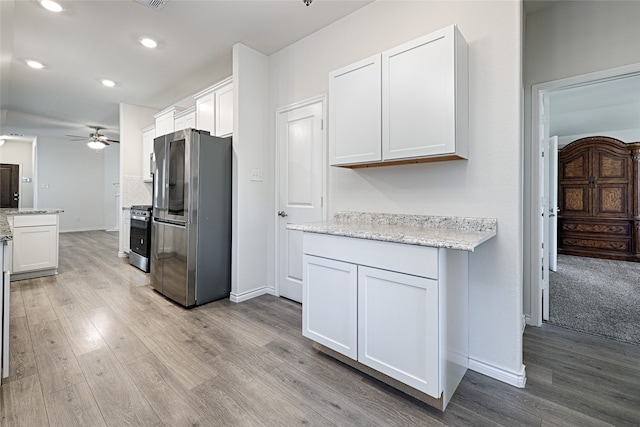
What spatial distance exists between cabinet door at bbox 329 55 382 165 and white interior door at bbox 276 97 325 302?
607 mm

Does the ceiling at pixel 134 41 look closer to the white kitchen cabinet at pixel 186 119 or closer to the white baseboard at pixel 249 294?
the white kitchen cabinet at pixel 186 119

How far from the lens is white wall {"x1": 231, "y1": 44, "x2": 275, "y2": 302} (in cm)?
309

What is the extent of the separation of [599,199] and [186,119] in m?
7.13

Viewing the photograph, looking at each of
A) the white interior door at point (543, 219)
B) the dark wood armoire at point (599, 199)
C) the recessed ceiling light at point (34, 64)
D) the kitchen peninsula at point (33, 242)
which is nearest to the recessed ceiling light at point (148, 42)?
the recessed ceiling light at point (34, 64)

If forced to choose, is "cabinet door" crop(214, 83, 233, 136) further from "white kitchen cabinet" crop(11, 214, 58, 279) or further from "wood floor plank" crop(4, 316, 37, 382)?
"white kitchen cabinet" crop(11, 214, 58, 279)

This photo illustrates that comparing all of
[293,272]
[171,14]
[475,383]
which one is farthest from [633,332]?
[171,14]

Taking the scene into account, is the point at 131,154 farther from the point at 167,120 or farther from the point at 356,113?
the point at 356,113

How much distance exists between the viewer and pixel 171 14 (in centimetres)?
261

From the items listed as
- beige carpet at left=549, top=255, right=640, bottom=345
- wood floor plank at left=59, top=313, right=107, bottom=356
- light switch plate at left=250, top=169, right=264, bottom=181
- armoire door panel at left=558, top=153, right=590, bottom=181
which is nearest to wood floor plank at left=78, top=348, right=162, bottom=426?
wood floor plank at left=59, top=313, right=107, bottom=356

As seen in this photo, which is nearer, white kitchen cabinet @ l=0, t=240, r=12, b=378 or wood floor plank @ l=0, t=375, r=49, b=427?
wood floor plank @ l=0, t=375, r=49, b=427

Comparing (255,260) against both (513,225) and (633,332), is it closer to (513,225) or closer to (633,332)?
(513,225)

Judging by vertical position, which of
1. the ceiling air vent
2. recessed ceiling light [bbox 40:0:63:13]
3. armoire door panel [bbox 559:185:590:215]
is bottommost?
armoire door panel [bbox 559:185:590:215]

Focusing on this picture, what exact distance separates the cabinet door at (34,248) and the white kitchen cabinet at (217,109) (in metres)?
2.60

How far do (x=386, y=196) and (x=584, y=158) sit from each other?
5.32 metres
